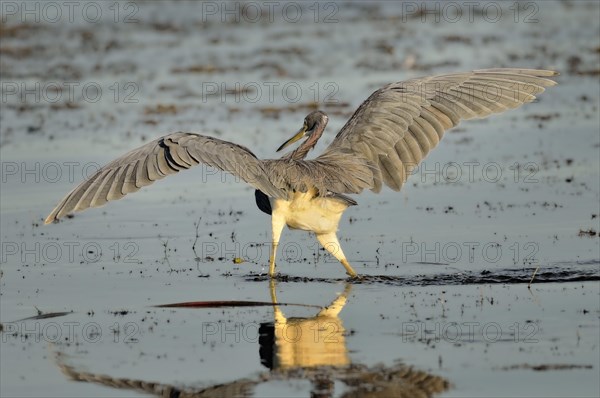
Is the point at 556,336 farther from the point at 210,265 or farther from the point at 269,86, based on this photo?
the point at 269,86

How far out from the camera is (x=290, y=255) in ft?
34.8

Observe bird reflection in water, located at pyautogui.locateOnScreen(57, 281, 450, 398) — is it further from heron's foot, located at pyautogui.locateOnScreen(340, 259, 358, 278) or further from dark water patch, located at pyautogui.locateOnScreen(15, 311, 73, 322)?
heron's foot, located at pyautogui.locateOnScreen(340, 259, 358, 278)

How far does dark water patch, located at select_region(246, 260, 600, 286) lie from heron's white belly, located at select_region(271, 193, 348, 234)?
488mm

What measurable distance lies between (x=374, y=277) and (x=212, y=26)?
19.8 metres

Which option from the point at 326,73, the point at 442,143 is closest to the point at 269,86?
the point at 326,73

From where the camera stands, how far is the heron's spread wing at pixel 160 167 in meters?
8.50

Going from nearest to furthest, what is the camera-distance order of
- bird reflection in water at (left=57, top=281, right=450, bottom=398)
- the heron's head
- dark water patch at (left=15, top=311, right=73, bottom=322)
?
bird reflection in water at (left=57, top=281, right=450, bottom=398), dark water patch at (left=15, top=311, right=73, bottom=322), the heron's head

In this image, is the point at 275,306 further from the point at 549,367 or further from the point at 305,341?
the point at 549,367

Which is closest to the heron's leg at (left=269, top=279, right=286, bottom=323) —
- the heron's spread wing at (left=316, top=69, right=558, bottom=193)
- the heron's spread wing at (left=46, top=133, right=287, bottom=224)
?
the heron's spread wing at (left=46, top=133, right=287, bottom=224)

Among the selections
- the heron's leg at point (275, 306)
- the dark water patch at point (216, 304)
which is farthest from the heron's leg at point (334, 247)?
the dark water patch at point (216, 304)

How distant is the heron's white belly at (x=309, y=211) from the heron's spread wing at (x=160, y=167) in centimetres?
31

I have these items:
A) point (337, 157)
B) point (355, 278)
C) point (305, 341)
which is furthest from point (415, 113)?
point (305, 341)

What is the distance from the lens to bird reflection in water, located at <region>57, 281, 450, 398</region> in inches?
264

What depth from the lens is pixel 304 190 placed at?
9.05 meters
